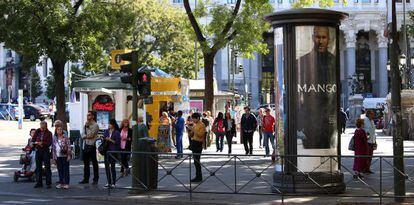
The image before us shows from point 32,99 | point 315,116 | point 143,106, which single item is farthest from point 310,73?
point 32,99

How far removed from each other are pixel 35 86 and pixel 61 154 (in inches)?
3475

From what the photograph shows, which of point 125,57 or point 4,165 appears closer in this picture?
point 125,57

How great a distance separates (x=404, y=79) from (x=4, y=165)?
1367 inches

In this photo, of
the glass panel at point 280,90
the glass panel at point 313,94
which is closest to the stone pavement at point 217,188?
the glass panel at point 280,90

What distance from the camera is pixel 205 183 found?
15133 mm

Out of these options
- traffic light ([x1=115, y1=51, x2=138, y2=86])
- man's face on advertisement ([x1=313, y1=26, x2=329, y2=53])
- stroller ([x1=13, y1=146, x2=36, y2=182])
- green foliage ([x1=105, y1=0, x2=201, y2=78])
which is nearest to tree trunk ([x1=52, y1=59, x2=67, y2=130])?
stroller ([x1=13, y1=146, x2=36, y2=182])

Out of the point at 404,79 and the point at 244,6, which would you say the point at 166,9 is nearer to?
the point at 404,79

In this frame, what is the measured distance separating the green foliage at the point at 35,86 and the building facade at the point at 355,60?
29.0 m

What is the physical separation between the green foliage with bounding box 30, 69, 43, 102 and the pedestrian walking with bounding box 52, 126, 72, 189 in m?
83.7

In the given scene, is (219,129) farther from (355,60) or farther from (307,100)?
(355,60)

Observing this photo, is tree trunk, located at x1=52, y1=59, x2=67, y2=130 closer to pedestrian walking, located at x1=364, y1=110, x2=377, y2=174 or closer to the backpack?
the backpack

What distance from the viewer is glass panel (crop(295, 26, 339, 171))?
1302 centimetres

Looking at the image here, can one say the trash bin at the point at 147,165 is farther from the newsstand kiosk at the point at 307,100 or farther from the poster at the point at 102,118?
the poster at the point at 102,118

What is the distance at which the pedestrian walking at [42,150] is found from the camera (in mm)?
15258
